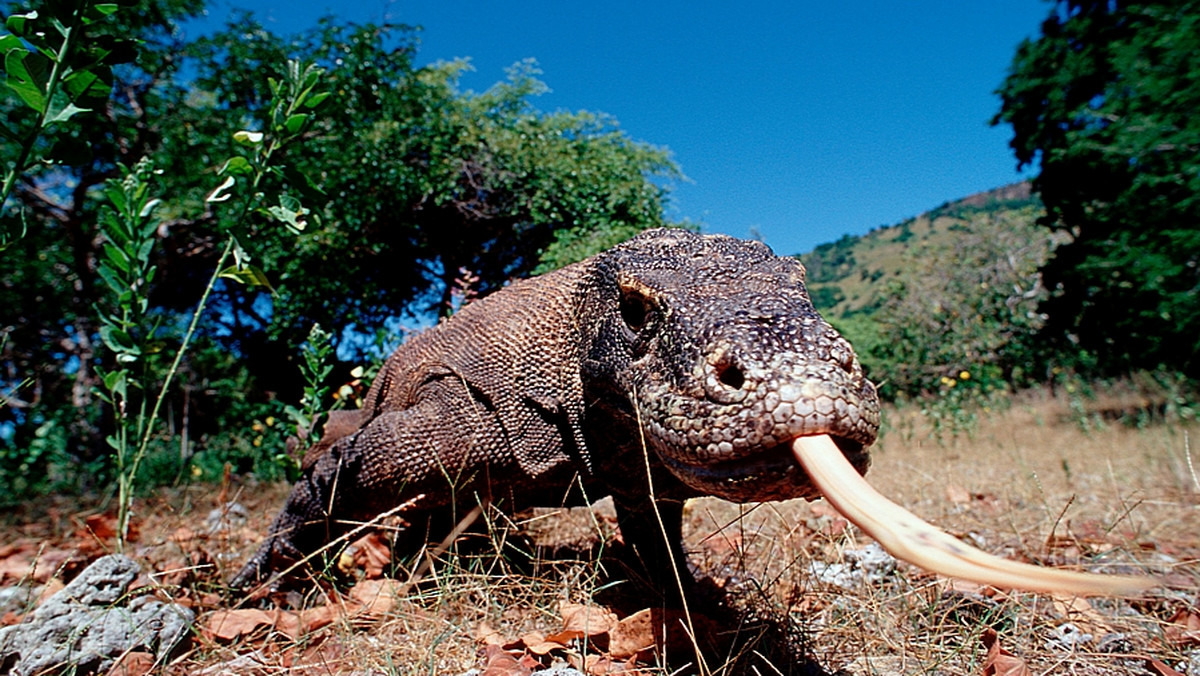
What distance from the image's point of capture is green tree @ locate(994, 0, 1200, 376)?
857 cm

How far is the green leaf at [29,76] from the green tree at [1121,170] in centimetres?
1108

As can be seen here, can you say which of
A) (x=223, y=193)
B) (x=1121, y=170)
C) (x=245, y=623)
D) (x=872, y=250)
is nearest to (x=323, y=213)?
(x=223, y=193)

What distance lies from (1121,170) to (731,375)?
42.5ft

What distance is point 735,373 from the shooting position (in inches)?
50.8

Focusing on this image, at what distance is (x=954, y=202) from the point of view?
3944 inches

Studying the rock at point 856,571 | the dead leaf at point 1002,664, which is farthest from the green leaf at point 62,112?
the dead leaf at point 1002,664

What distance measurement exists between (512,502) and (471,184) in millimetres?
5653

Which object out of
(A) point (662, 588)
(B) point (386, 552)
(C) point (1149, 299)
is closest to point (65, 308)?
(B) point (386, 552)

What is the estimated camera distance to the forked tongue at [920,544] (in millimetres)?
768

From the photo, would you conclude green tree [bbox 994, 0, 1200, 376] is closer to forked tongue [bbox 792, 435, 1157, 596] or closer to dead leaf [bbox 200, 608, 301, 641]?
forked tongue [bbox 792, 435, 1157, 596]

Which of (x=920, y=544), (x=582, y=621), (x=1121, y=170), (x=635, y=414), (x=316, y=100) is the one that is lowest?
(x=582, y=621)

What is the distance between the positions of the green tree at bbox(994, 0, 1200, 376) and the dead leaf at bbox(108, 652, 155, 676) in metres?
11.1

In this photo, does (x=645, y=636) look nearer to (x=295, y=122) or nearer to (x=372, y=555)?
(x=372, y=555)

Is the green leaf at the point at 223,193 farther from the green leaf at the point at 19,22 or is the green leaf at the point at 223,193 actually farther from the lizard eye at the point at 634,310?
the lizard eye at the point at 634,310
